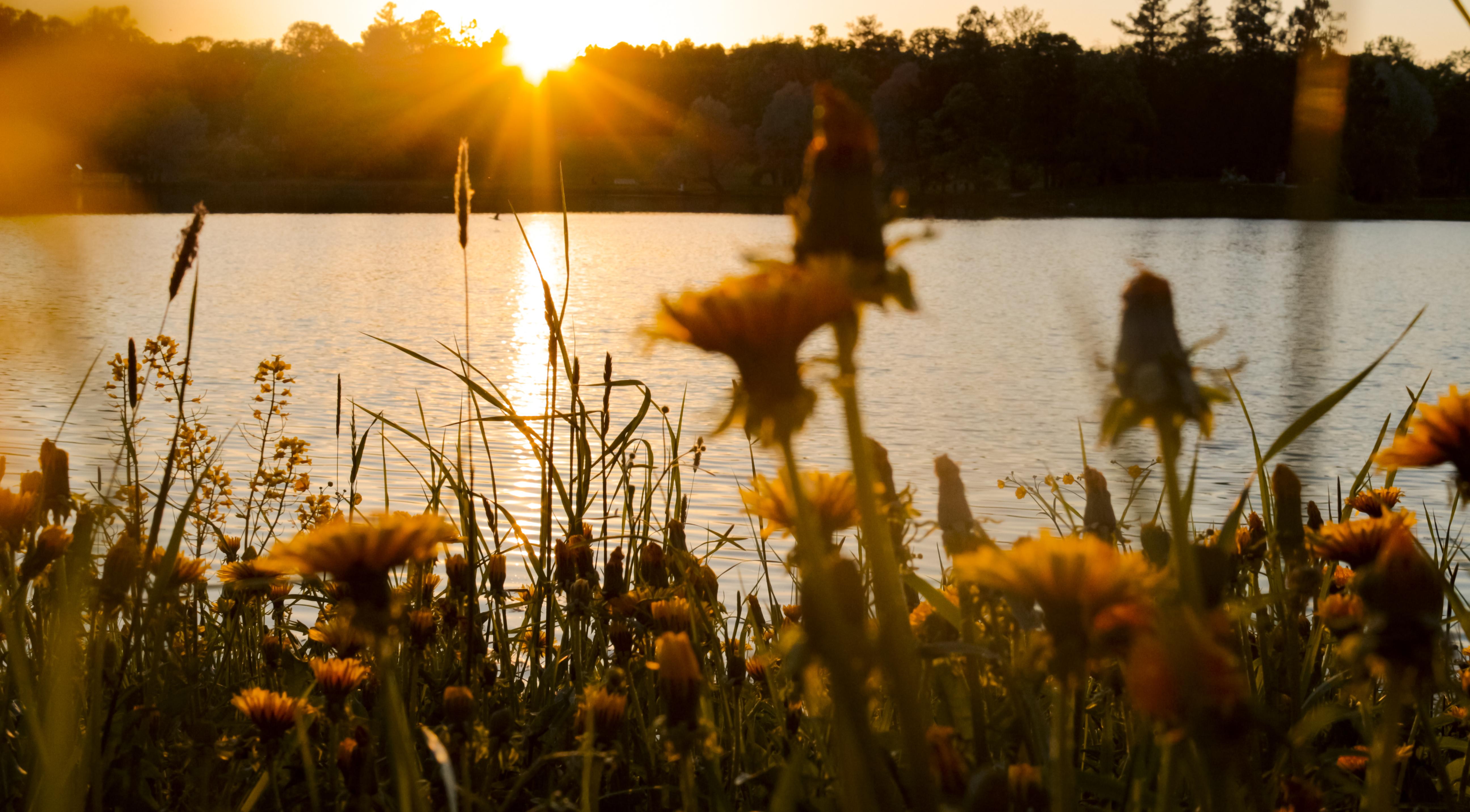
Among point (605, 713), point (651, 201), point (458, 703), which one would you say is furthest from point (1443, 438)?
point (651, 201)

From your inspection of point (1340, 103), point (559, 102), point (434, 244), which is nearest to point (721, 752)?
point (1340, 103)

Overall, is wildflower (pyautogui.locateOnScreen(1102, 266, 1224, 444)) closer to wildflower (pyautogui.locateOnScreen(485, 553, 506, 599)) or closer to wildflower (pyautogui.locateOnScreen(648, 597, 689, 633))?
wildflower (pyautogui.locateOnScreen(648, 597, 689, 633))

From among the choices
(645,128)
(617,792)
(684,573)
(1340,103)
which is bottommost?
(617,792)

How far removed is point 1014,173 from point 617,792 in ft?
193

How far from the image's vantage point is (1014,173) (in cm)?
5725

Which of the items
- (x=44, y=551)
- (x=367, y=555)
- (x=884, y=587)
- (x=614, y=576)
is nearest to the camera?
(x=884, y=587)

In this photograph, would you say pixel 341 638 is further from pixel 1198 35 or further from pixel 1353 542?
pixel 1198 35

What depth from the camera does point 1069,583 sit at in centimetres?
60

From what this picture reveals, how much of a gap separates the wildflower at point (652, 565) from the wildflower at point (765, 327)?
3.86ft

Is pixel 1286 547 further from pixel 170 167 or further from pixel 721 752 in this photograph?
pixel 170 167

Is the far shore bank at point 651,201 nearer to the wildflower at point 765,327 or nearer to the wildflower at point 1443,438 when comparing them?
the wildflower at point 1443,438

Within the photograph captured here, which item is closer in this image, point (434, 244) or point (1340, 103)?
point (1340, 103)

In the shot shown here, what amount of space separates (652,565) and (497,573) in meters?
0.27

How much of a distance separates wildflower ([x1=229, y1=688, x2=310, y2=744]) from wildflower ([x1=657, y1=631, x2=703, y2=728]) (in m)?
0.42
